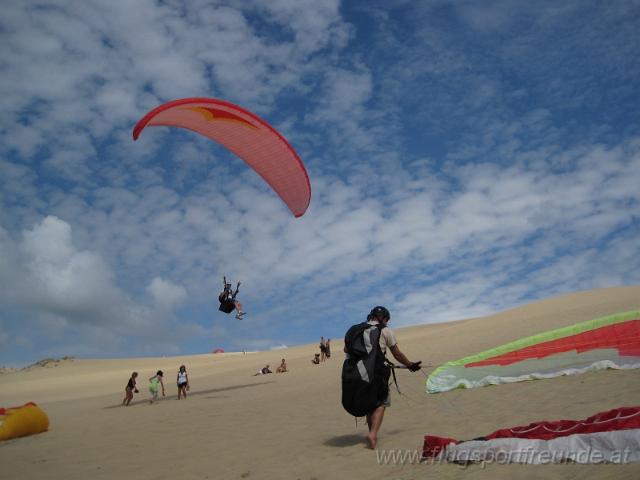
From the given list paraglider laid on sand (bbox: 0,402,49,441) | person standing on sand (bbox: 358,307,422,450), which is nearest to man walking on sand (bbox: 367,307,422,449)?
person standing on sand (bbox: 358,307,422,450)

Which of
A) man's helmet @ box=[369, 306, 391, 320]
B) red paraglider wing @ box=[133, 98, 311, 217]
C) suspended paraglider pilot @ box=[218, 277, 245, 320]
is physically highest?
red paraglider wing @ box=[133, 98, 311, 217]

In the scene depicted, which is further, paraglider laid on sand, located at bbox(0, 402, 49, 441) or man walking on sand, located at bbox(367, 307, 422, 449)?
paraglider laid on sand, located at bbox(0, 402, 49, 441)

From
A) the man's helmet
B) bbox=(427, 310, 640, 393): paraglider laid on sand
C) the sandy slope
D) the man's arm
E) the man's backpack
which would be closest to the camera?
the sandy slope

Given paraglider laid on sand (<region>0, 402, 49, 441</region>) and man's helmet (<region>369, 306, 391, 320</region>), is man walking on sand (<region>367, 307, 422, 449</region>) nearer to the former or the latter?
man's helmet (<region>369, 306, 391, 320</region>)

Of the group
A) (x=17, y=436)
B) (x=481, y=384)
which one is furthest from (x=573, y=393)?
(x=17, y=436)

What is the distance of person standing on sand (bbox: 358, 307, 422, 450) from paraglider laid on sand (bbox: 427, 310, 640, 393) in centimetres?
434

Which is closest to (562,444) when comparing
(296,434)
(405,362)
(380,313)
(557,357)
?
(405,362)

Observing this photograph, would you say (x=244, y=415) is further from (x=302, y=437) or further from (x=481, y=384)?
(x=481, y=384)

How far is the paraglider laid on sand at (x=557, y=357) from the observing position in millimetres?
8969

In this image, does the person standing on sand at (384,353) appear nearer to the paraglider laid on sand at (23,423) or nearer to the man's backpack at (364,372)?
the man's backpack at (364,372)

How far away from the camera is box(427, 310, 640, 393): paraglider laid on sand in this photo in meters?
8.97

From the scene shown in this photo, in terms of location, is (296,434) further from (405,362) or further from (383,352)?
(405,362)

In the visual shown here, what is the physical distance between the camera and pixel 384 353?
19.0 ft

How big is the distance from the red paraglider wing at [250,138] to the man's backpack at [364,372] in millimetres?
7589
